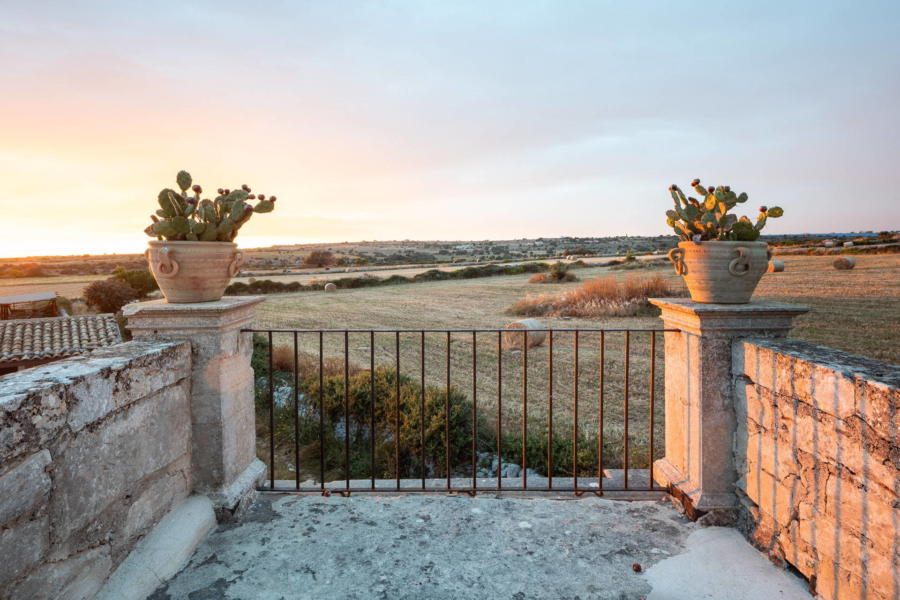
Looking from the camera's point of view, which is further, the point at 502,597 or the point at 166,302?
the point at 166,302

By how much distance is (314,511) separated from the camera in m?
3.54

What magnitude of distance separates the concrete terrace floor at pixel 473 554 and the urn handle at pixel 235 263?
1704 mm

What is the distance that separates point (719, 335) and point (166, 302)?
12.4 ft

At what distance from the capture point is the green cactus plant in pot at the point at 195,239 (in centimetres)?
324

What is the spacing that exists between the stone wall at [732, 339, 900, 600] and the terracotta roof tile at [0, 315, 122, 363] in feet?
38.6

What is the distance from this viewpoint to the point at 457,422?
24.2ft

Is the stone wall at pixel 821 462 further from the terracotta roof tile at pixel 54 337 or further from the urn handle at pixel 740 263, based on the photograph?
the terracotta roof tile at pixel 54 337

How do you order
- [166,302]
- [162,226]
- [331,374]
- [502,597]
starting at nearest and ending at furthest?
[502,597] → [162,226] → [166,302] → [331,374]

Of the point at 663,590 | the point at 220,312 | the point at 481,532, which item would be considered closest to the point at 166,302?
the point at 220,312

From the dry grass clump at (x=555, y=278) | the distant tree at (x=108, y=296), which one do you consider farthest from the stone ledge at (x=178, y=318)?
the dry grass clump at (x=555, y=278)

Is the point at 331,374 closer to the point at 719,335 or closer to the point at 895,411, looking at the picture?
the point at 719,335

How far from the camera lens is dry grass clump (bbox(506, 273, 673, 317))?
1708 cm

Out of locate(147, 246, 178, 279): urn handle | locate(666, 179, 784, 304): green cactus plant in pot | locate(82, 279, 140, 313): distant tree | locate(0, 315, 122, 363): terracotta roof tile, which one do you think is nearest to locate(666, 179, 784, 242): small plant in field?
locate(666, 179, 784, 304): green cactus plant in pot

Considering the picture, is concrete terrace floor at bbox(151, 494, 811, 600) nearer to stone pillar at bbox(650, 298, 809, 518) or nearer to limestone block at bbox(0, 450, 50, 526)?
stone pillar at bbox(650, 298, 809, 518)
